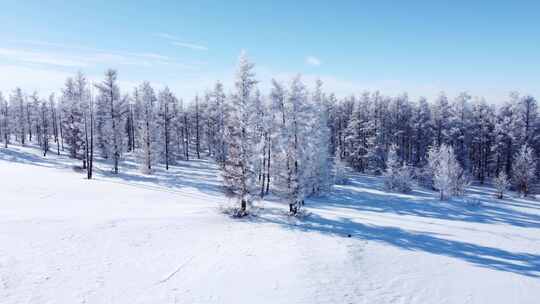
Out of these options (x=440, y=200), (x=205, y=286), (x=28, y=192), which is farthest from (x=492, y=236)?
(x=28, y=192)

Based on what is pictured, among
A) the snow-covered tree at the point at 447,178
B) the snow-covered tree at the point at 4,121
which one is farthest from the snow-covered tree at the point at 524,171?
the snow-covered tree at the point at 4,121

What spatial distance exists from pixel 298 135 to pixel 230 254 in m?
14.9

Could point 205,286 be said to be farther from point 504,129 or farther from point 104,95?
point 504,129

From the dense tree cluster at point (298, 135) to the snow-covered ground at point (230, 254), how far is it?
4861 mm

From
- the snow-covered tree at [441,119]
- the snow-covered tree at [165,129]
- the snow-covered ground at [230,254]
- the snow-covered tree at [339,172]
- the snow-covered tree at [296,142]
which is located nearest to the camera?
the snow-covered ground at [230,254]

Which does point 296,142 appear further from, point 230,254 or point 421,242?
point 230,254

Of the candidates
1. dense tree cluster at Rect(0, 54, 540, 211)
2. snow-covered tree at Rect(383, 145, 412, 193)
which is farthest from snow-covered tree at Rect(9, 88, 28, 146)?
snow-covered tree at Rect(383, 145, 412, 193)

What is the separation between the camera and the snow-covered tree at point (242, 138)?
22.0 meters

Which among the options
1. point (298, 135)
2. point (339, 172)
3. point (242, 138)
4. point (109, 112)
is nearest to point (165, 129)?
point (109, 112)

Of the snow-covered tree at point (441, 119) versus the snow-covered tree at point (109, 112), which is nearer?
the snow-covered tree at point (109, 112)

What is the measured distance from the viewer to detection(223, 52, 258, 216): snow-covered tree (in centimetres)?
2197

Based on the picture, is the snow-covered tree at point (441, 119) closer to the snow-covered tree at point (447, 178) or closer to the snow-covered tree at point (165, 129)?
the snow-covered tree at point (447, 178)

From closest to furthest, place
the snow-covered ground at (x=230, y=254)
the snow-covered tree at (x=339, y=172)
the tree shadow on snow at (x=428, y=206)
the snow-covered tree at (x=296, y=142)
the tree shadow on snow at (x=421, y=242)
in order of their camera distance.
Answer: the snow-covered ground at (x=230, y=254) → the tree shadow on snow at (x=421, y=242) → the snow-covered tree at (x=296, y=142) → the tree shadow on snow at (x=428, y=206) → the snow-covered tree at (x=339, y=172)

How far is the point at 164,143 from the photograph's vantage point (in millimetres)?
52750
